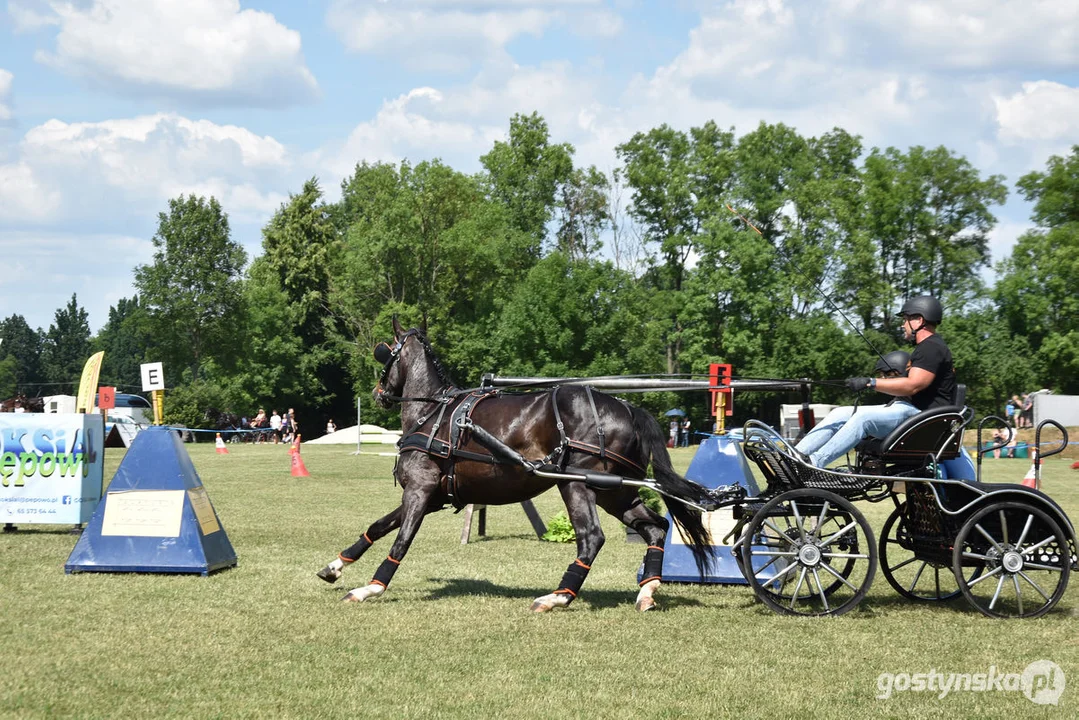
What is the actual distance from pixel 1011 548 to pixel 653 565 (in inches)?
108

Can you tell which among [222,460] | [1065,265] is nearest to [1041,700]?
[222,460]

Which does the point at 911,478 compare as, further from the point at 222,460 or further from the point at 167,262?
→ the point at 167,262

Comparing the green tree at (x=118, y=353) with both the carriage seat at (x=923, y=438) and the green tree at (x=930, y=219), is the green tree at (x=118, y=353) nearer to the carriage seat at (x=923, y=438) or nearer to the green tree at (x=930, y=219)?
the green tree at (x=930, y=219)

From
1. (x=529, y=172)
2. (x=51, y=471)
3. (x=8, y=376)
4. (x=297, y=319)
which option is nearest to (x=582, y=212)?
(x=529, y=172)

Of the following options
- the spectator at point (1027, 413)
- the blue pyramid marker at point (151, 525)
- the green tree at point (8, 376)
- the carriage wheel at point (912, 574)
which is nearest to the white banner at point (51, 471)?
the blue pyramid marker at point (151, 525)

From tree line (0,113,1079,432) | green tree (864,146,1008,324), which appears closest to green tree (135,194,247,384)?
tree line (0,113,1079,432)

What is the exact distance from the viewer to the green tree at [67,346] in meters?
117

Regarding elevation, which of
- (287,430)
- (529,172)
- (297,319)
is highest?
(529,172)

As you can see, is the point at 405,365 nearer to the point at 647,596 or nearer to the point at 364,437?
the point at 647,596

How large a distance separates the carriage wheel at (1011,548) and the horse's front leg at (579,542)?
2767 millimetres

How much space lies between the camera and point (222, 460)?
110 ft

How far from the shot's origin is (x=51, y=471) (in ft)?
44.9

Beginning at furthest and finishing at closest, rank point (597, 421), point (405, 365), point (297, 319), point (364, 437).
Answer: point (297, 319)
point (364, 437)
point (405, 365)
point (597, 421)

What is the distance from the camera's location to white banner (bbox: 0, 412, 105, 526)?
535 inches
